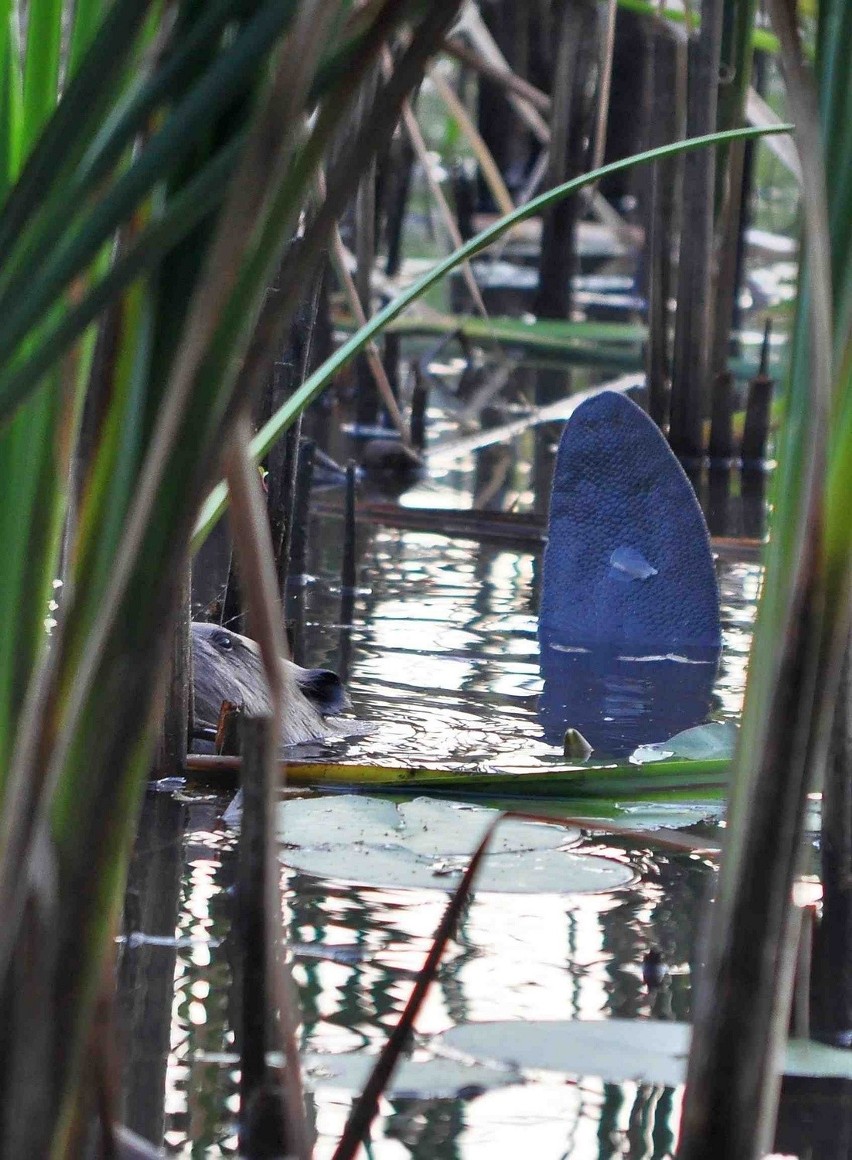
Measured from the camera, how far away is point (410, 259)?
11.3 m

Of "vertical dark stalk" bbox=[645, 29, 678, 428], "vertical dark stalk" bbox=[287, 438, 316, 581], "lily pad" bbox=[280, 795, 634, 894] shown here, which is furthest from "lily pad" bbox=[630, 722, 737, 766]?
"vertical dark stalk" bbox=[645, 29, 678, 428]

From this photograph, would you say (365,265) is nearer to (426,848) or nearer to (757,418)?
(757,418)

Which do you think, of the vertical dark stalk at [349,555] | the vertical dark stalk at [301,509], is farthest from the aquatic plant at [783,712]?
the vertical dark stalk at [349,555]

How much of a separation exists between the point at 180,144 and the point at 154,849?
5.52 feet

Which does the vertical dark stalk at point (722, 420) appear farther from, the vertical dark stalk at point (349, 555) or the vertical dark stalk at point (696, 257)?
the vertical dark stalk at point (349, 555)

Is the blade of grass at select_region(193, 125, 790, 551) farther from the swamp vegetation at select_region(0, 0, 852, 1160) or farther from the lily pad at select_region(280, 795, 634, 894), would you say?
the lily pad at select_region(280, 795, 634, 894)

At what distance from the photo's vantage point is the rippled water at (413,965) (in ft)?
5.30

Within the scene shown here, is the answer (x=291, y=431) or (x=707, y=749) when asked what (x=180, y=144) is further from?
(x=291, y=431)

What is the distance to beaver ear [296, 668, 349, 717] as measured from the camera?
3.28 meters

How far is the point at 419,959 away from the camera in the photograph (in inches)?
81.7

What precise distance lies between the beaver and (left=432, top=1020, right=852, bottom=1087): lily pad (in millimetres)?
1472

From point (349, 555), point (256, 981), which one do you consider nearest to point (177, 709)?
point (256, 981)

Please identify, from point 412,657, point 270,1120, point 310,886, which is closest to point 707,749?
point 310,886

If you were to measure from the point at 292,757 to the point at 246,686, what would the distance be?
157 millimetres
